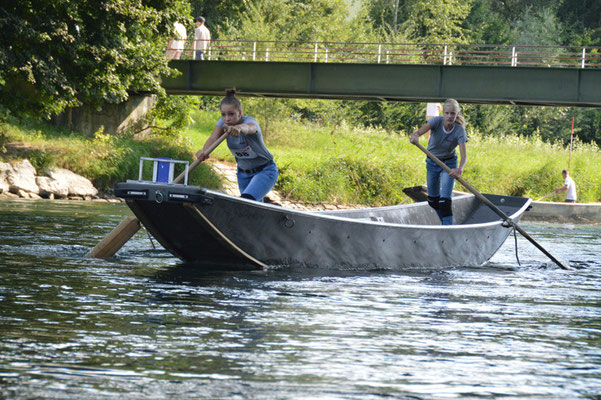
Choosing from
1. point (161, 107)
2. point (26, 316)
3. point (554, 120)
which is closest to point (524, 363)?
point (26, 316)

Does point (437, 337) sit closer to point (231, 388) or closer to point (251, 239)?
point (231, 388)

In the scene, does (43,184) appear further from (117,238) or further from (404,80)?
(117,238)

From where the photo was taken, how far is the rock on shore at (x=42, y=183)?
27.8 m

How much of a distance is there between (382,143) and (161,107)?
9410 millimetres

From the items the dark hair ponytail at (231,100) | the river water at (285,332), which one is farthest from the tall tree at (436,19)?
the dark hair ponytail at (231,100)

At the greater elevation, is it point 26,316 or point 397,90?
point 397,90

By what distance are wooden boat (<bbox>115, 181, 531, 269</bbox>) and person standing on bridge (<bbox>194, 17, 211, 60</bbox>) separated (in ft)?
68.5

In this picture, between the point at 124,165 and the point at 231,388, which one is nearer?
the point at 231,388

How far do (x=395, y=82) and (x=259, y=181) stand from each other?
2202cm

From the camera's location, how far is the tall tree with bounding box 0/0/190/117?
73.7 ft

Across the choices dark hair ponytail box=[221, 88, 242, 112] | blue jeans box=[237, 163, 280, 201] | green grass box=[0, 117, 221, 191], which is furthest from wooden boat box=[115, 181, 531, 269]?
green grass box=[0, 117, 221, 191]

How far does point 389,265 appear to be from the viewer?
12.4 meters

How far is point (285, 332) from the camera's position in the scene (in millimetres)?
7590

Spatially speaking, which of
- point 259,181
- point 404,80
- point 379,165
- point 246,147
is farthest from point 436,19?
point 246,147
